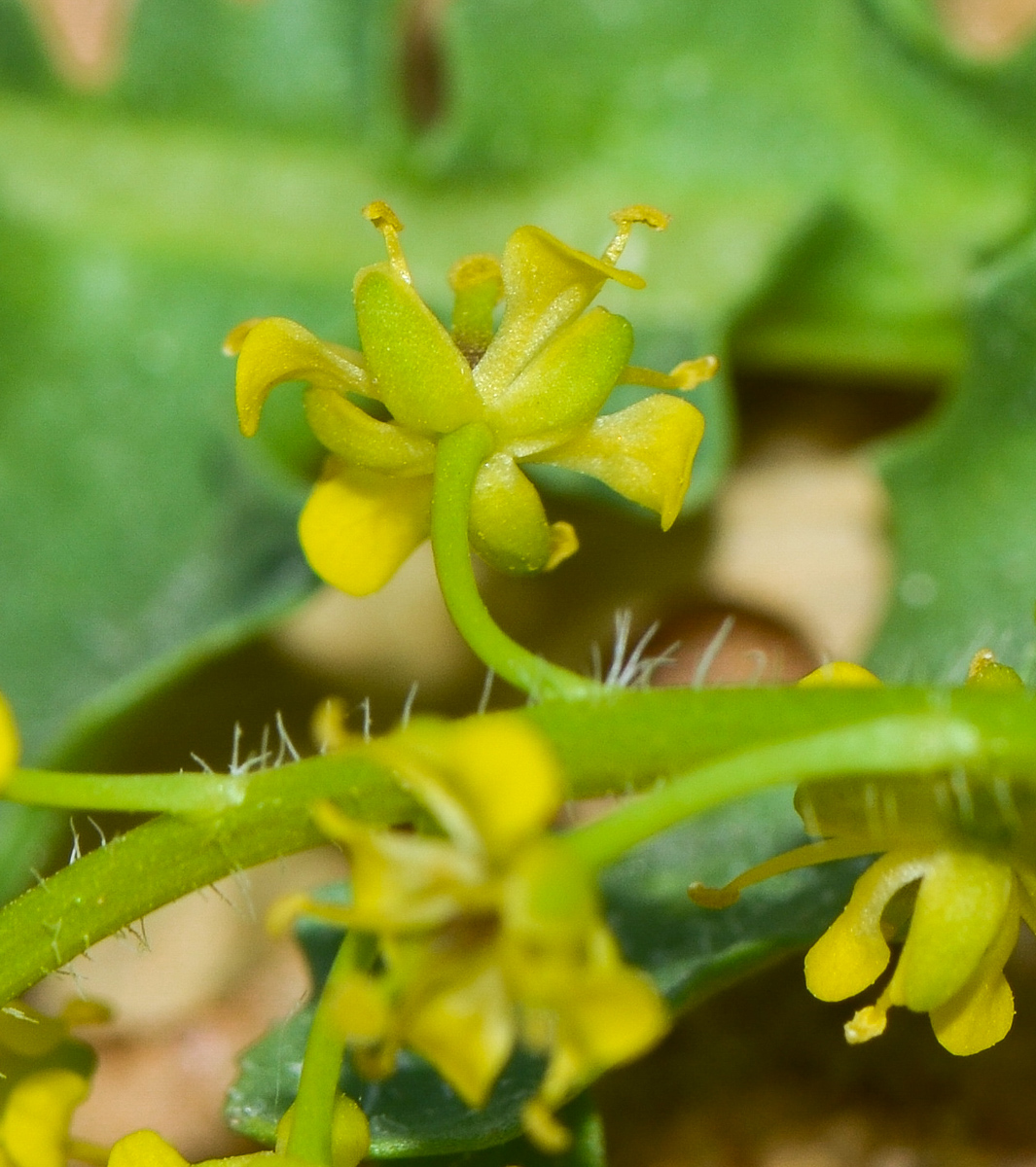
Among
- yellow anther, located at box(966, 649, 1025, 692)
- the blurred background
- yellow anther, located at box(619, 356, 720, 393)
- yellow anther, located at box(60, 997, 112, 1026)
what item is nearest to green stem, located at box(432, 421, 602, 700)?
yellow anther, located at box(619, 356, 720, 393)

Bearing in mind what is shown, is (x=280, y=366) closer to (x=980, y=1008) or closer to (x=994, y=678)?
(x=994, y=678)

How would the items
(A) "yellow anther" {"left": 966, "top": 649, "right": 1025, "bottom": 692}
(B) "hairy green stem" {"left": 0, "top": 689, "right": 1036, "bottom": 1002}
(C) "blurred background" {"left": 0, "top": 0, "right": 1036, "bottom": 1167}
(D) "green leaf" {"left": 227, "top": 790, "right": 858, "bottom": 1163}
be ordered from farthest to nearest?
(C) "blurred background" {"left": 0, "top": 0, "right": 1036, "bottom": 1167} → (D) "green leaf" {"left": 227, "top": 790, "right": 858, "bottom": 1163} → (A) "yellow anther" {"left": 966, "top": 649, "right": 1025, "bottom": 692} → (B) "hairy green stem" {"left": 0, "top": 689, "right": 1036, "bottom": 1002}

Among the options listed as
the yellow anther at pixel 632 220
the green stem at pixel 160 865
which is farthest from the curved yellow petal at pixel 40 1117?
the yellow anther at pixel 632 220

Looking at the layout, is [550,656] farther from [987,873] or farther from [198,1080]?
[987,873]

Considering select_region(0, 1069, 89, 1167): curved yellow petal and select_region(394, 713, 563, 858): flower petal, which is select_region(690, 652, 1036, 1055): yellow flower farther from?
select_region(0, 1069, 89, 1167): curved yellow petal

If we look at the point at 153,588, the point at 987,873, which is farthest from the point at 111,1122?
the point at 987,873

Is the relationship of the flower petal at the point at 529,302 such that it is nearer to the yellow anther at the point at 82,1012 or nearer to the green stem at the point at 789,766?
the green stem at the point at 789,766

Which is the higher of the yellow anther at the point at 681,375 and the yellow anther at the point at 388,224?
the yellow anther at the point at 388,224

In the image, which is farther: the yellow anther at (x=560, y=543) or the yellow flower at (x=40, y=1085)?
the yellow anther at (x=560, y=543)
